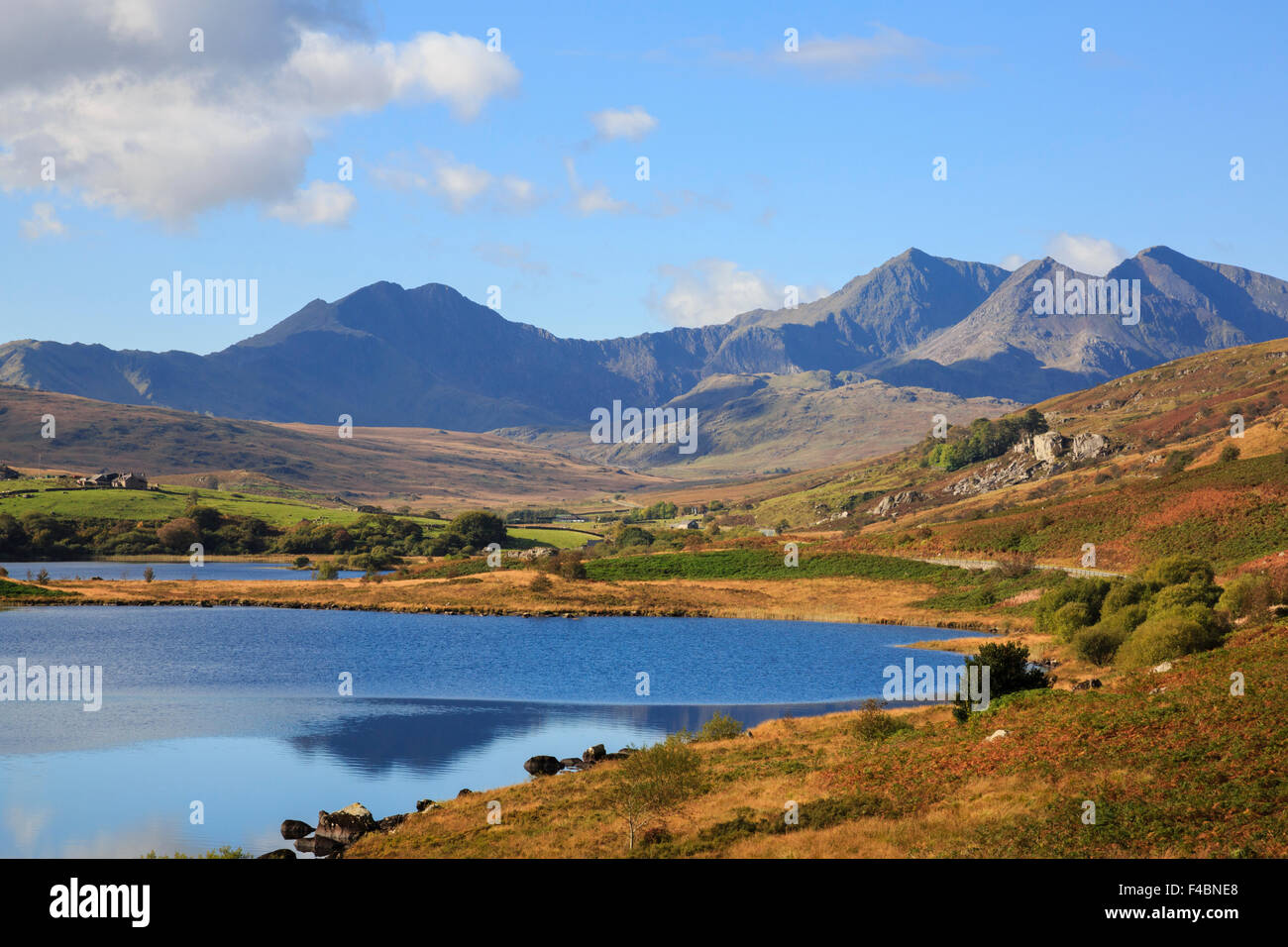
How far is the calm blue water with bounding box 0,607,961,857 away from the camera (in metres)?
38.3

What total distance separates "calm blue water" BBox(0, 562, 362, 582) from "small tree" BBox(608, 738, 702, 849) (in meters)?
115

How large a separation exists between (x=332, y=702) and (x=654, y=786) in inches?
1371

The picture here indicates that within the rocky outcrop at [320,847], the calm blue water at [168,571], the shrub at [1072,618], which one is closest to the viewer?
the rocky outcrop at [320,847]

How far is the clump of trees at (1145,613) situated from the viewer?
50.3 metres

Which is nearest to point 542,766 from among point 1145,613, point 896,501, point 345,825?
Result: point 345,825

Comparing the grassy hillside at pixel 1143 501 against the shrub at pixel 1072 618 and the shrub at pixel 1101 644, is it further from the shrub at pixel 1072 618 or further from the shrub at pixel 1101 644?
the shrub at pixel 1101 644

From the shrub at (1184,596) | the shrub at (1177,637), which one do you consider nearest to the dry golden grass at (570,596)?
the shrub at (1184,596)

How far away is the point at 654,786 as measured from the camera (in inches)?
1219

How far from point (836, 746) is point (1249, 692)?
46.7 ft

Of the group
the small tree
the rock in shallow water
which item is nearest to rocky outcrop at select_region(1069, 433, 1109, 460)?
the small tree

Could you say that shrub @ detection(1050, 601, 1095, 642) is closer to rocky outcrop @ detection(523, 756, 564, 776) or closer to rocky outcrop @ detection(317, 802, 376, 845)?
rocky outcrop @ detection(523, 756, 564, 776)

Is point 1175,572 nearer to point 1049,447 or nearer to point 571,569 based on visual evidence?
point 571,569

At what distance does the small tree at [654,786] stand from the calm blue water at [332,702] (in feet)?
33.4
